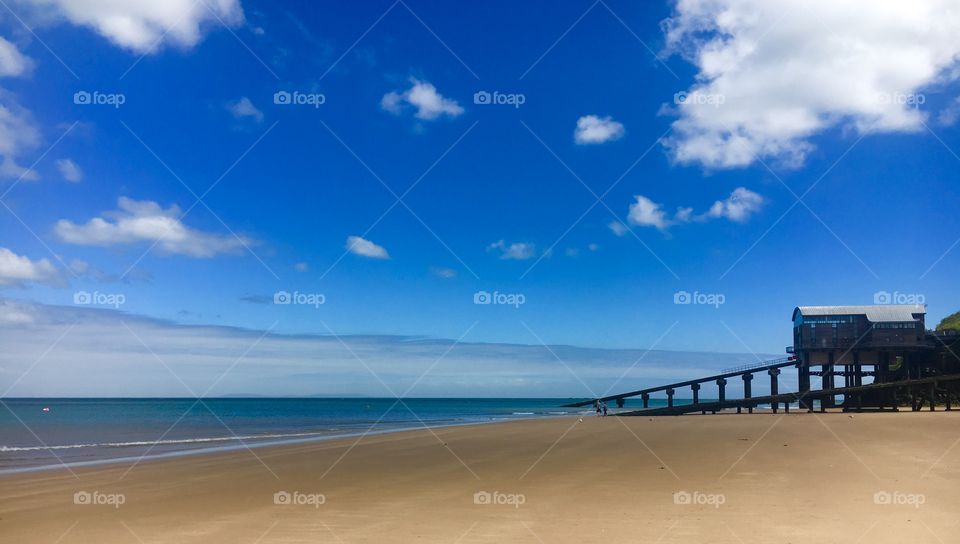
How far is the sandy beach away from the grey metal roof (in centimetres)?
3616

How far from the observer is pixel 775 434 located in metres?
30.2

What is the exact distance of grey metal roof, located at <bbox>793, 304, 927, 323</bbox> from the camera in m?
55.0

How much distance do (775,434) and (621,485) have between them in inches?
743

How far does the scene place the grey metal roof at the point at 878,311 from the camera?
5497 centimetres

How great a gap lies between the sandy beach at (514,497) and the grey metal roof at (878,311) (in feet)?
119

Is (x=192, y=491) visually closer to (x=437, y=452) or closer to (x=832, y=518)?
(x=437, y=452)

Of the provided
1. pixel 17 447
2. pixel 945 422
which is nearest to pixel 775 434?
pixel 945 422

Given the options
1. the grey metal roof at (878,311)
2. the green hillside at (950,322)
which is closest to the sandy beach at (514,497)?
the grey metal roof at (878,311)

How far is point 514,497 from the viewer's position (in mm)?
13219
